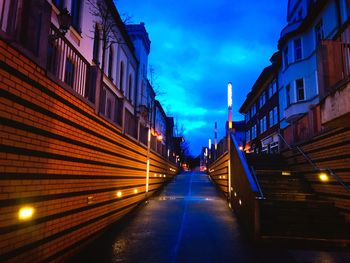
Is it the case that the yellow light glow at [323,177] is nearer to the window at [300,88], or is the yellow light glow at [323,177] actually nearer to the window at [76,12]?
the window at [76,12]

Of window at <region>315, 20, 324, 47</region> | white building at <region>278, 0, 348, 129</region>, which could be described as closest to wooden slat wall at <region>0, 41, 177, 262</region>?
white building at <region>278, 0, 348, 129</region>

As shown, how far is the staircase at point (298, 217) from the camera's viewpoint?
7.14 m

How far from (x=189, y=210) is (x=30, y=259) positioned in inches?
324

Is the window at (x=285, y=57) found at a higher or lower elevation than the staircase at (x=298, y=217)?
higher

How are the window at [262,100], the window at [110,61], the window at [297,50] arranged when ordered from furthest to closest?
the window at [262,100]
the window at [297,50]
the window at [110,61]

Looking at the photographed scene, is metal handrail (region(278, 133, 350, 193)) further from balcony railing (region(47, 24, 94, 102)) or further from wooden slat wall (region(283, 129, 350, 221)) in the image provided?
balcony railing (region(47, 24, 94, 102))

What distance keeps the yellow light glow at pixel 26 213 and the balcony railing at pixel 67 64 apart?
2.39 meters

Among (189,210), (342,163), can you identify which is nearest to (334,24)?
(342,163)

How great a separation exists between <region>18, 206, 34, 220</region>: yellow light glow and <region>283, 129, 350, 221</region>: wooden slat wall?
7.28 meters

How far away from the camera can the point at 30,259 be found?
455 centimetres

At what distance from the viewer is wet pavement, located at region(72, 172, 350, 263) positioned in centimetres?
618

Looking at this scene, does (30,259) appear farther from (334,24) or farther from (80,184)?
(334,24)

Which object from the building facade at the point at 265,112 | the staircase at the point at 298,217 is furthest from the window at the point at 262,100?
the staircase at the point at 298,217

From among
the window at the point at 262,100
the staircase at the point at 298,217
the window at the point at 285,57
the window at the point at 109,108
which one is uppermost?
the window at the point at 285,57
